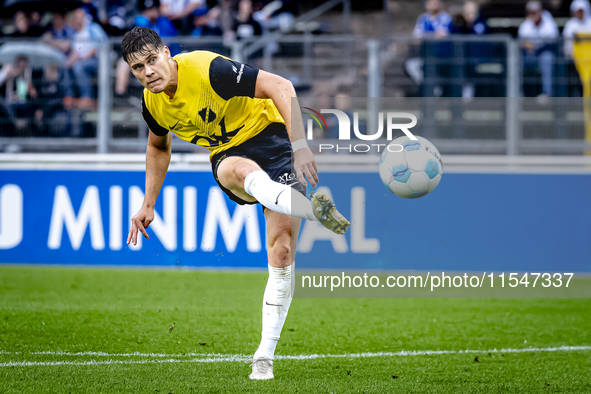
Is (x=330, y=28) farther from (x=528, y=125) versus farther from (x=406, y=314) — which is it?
(x=406, y=314)

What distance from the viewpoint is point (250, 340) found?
511 cm

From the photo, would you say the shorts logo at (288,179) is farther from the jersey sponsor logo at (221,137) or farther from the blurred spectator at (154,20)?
the blurred spectator at (154,20)

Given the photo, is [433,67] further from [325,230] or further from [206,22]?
[206,22]

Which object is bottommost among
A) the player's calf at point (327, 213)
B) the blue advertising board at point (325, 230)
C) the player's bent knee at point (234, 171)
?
the blue advertising board at point (325, 230)

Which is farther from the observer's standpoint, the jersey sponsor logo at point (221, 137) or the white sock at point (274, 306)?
the jersey sponsor logo at point (221, 137)

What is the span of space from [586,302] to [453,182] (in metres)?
2.01

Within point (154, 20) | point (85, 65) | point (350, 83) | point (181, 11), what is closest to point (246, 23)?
point (181, 11)

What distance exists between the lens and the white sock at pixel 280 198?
3.77m

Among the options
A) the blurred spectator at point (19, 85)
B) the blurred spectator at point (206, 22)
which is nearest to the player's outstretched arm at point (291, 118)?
the blurred spectator at point (19, 85)

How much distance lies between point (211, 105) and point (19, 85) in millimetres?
5227

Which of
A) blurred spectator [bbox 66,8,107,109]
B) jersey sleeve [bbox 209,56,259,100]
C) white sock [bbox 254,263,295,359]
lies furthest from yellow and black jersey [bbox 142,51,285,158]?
blurred spectator [bbox 66,8,107,109]

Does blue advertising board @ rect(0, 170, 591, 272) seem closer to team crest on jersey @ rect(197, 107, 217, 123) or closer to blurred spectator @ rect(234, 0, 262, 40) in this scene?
blurred spectator @ rect(234, 0, 262, 40)

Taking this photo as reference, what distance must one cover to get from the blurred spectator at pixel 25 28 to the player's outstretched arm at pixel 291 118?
273 inches

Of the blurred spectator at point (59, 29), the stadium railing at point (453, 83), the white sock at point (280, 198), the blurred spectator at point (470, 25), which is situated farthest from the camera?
the blurred spectator at point (59, 29)
